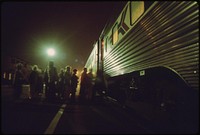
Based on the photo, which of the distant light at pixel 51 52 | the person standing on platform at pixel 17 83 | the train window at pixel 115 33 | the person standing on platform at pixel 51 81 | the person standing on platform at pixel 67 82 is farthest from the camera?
the distant light at pixel 51 52

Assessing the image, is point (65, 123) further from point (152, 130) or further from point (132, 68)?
point (132, 68)

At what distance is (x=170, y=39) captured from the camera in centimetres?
381

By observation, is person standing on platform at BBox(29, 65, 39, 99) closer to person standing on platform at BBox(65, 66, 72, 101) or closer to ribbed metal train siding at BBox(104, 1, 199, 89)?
person standing on platform at BBox(65, 66, 72, 101)

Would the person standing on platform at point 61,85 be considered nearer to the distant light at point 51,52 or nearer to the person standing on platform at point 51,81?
the person standing on platform at point 51,81

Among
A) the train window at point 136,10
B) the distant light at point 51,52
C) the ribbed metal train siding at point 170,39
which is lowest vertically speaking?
the ribbed metal train siding at point 170,39

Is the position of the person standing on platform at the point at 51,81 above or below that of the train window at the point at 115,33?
below

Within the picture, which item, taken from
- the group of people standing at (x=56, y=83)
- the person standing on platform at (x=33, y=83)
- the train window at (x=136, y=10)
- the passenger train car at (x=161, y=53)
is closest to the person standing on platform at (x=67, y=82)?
the group of people standing at (x=56, y=83)

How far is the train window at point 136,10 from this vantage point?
4.93 metres

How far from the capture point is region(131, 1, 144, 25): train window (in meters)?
4.93

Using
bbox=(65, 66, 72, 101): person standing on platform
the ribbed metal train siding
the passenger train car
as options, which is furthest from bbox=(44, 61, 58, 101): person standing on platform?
the ribbed metal train siding

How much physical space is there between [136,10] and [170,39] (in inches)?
68.6

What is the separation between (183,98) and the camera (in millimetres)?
4078

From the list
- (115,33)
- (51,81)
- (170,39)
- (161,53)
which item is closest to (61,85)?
(51,81)

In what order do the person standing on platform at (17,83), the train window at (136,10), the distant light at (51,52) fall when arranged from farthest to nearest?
the distant light at (51,52)
the person standing on platform at (17,83)
the train window at (136,10)
